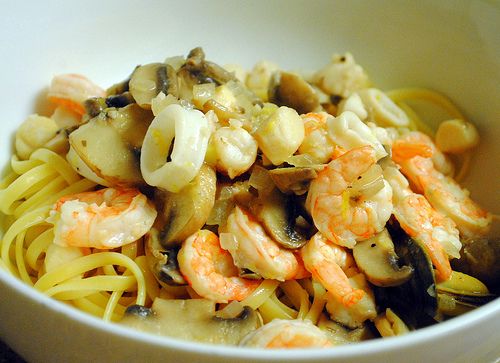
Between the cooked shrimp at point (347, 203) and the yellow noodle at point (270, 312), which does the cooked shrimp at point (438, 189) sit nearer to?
the cooked shrimp at point (347, 203)

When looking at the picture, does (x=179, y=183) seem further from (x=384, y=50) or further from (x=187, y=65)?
(x=384, y=50)

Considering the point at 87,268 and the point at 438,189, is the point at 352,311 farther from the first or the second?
the point at 87,268

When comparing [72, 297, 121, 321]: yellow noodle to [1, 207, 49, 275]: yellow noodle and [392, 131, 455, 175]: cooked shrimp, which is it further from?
[392, 131, 455, 175]: cooked shrimp

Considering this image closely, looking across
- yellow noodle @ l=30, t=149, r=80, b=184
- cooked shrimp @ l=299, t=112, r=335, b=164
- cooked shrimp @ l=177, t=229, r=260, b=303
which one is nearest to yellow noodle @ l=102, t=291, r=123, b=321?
cooked shrimp @ l=177, t=229, r=260, b=303

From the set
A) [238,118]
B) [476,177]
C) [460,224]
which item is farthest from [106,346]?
[476,177]

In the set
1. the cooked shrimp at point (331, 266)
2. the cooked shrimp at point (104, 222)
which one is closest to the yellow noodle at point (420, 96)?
the cooked shrimp at point (331, 266)

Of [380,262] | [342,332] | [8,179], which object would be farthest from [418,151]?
[8,179]
